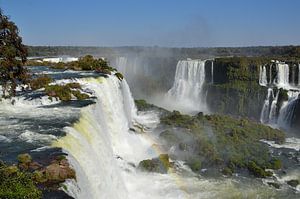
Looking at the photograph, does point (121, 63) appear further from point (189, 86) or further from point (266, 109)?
point (266, 109)

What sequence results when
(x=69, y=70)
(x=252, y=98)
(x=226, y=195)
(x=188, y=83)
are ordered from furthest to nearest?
(x=188, y=83) < (x=252, y=98) < (x=69, y=70) < (x=226, y=195)

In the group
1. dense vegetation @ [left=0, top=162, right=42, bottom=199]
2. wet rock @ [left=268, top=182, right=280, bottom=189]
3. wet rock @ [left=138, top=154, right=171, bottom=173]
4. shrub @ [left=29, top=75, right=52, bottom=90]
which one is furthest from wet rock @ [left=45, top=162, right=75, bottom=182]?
wet rock @ [left=268, top=182, right=280, bottom=189]

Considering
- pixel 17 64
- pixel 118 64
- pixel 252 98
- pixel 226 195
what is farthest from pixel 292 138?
pixel 118 64

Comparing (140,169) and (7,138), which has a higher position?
(7,138)

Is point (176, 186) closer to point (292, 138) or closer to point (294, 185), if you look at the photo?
point (294, 185)

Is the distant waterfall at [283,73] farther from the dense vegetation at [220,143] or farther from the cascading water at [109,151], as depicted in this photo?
the cascading water at [109,151]

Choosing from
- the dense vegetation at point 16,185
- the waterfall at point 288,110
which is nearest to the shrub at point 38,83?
the dense vegetation at point 16,185
